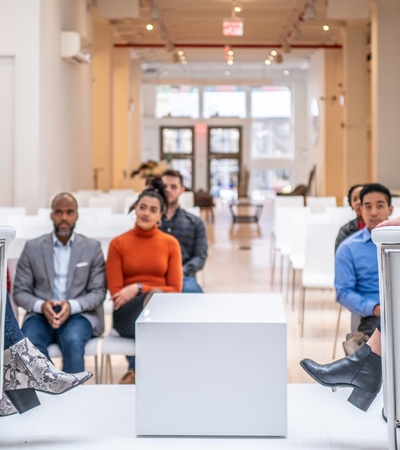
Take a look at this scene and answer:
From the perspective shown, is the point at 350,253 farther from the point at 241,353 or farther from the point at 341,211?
the point at 341,211

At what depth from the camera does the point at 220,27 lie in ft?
71.1

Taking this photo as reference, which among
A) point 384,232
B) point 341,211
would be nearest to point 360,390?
point 384,232

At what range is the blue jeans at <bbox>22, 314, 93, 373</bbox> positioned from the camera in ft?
16.4

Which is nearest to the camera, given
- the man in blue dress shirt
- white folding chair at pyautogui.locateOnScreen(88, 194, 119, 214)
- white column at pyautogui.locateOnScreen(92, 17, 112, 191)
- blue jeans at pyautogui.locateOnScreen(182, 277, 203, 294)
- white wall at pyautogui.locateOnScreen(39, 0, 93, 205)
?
the man in blue dress shirt

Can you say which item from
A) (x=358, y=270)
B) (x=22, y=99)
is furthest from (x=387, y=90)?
(x=358, y=270)

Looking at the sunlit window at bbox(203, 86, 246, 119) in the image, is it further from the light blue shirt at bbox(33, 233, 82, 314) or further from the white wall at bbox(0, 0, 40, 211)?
the light blue shirt at bbox(33, 233, 82, 314)

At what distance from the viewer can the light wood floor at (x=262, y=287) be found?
7039 mm

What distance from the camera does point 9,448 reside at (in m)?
3.15

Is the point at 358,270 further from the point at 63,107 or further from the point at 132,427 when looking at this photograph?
the point at 63,107

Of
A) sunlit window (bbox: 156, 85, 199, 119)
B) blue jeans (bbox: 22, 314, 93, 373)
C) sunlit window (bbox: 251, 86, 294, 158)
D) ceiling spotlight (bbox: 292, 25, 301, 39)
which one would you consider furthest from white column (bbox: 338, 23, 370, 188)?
sunlit window (bbox: 156, 85, 199, 119)

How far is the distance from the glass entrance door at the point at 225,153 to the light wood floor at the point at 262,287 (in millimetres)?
16291

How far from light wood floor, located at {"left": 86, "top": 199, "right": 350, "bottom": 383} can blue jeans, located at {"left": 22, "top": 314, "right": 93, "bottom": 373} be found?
102cm

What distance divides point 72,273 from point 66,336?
1.60 ft

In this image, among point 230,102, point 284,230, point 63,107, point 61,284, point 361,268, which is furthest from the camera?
point 230,102
